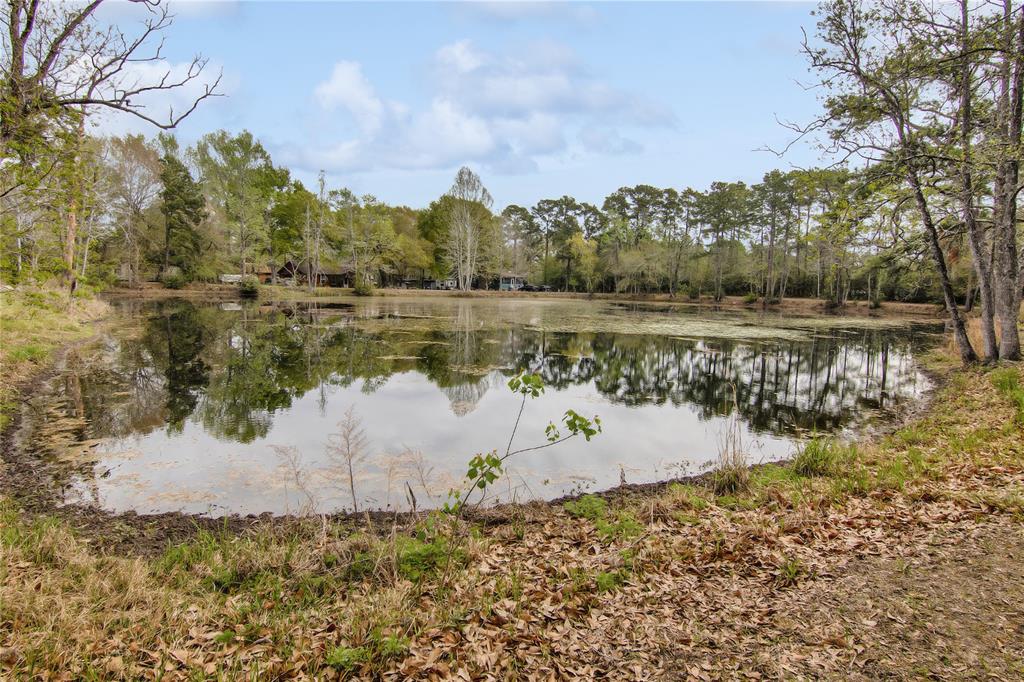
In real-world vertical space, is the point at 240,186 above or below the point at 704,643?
above

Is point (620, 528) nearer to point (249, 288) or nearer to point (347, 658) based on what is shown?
point (347, 658)

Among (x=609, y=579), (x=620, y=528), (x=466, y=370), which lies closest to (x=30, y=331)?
(x=466, y=370)

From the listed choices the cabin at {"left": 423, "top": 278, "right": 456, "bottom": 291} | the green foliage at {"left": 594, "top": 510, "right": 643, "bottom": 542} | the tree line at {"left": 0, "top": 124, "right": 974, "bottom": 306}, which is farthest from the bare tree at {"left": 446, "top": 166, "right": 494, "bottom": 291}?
the green foliage at {"left": 594, "top": 510, "right": 643, "bottom": 542}

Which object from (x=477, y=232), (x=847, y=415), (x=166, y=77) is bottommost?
(x=847, y=415)

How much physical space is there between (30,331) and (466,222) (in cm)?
5344

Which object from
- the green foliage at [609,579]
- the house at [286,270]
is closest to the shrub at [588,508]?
the green foliage at [609,579]

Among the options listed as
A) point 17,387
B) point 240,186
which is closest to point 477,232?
point 240,186

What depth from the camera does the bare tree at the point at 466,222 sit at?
224ft

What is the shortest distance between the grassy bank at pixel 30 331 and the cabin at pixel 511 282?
6168cm

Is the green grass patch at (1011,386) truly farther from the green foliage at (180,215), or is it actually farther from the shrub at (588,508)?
the green foliage at (180,215)

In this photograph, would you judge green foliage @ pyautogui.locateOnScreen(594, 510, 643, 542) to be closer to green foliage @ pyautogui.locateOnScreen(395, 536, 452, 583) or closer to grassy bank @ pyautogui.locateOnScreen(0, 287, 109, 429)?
green foliage @ pyautogui.locateOnScreen(395, 536, 452, 583)

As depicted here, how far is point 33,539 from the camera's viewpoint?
204 inches

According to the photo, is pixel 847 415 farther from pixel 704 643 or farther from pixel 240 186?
pixel 240 186

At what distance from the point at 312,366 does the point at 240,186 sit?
1761 inches
